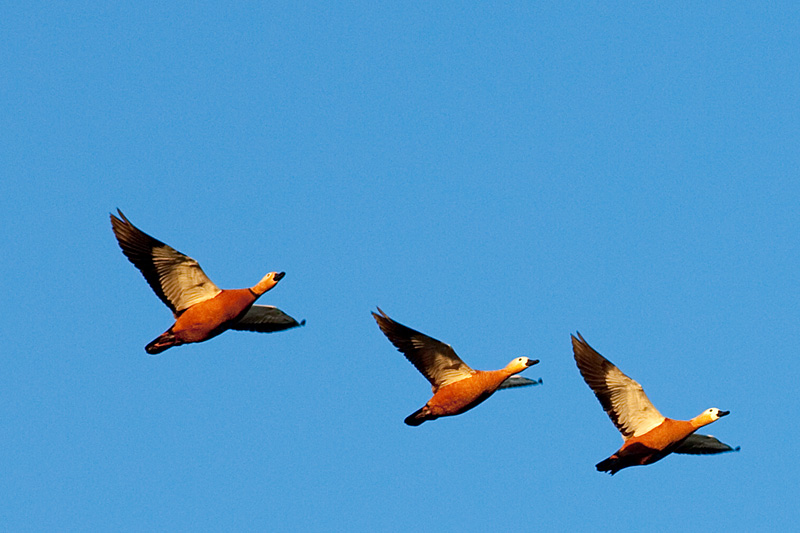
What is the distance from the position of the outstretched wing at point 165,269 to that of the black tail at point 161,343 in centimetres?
66

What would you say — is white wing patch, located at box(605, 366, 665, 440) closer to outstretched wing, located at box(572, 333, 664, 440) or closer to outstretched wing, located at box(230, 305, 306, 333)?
outstretched wing, located at box(572, 333, 664, 440)

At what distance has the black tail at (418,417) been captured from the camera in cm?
2984

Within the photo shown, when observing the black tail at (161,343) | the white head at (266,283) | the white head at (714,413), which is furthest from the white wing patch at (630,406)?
the black tail at (161,343)

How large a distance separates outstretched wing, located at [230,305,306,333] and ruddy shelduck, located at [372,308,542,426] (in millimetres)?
3953

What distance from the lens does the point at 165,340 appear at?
1182 inches

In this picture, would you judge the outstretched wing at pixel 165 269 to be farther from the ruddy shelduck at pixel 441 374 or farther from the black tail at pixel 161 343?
the ruddy shelduck at pixel 441 374

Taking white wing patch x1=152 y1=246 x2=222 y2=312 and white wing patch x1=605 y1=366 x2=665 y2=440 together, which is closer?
white wing patch x1=152 y1=246 x2=222 y2=312

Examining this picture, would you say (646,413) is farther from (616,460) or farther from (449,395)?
(449,395)

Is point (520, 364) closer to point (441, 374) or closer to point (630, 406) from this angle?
point (441, 374)

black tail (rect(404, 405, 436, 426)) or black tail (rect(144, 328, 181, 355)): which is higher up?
black tail (rect(144, 328, 181, 355))

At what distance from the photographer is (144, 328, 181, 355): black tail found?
98.3ft

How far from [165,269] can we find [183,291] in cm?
64

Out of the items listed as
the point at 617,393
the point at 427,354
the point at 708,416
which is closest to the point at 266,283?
the point at 427,354

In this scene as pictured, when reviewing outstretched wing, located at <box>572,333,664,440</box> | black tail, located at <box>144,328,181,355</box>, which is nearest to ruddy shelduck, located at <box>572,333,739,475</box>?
outstretched wing, located at <box>572,333,664,440</box>
